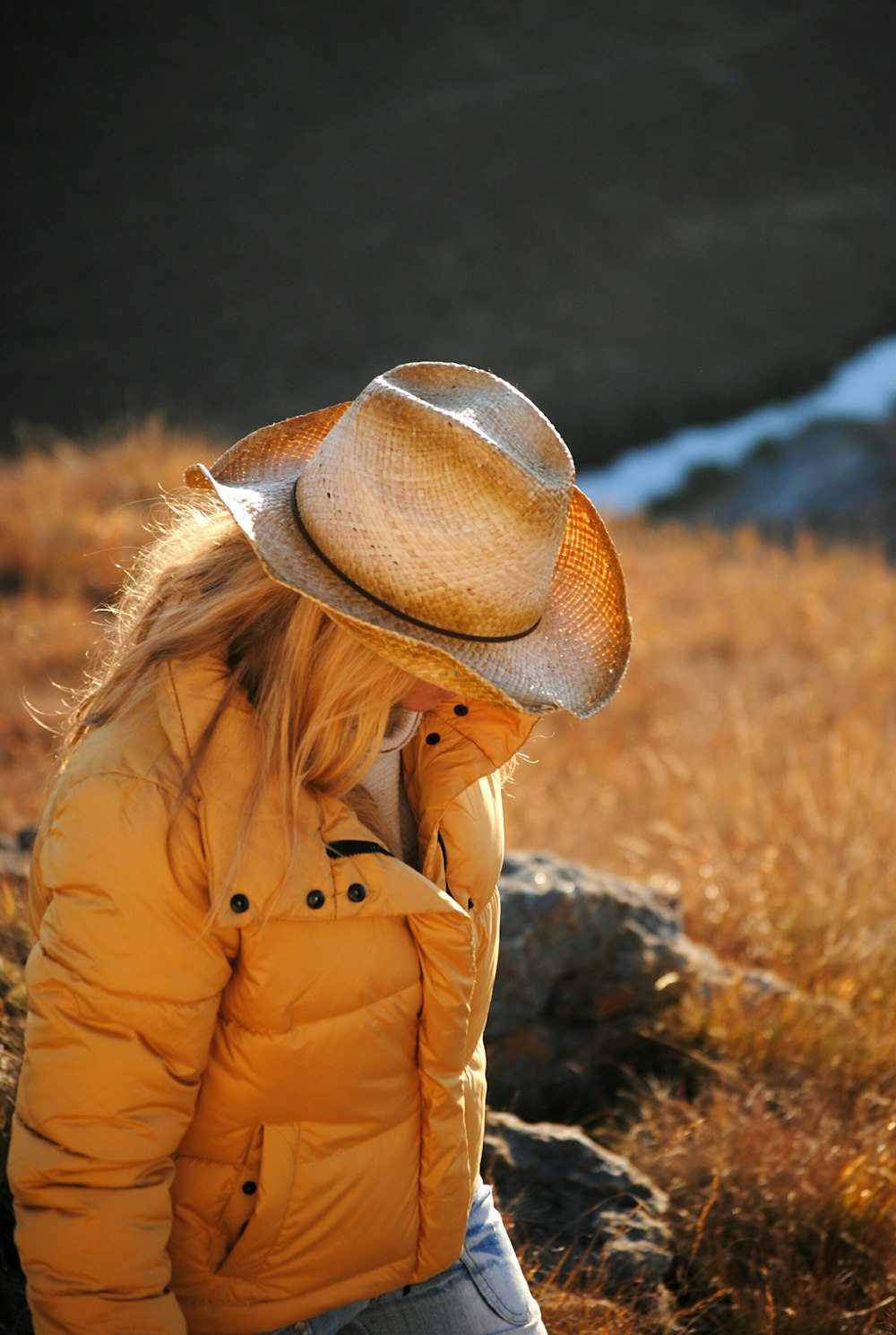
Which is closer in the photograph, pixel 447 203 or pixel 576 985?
pixel 576 985

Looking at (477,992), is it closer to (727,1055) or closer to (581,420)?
(727,1055)

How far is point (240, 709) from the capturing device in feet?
4.86

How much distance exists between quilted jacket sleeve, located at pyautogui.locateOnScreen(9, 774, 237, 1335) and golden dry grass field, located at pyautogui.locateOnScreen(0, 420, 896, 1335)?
786 millimetres

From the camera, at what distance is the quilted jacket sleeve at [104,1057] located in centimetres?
133

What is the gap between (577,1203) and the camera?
2.27 meters

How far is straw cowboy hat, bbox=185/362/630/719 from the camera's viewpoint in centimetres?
142

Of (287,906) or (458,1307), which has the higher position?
(287,906)

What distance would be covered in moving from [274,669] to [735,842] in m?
2.77

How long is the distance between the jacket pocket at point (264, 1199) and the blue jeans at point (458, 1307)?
141 mm

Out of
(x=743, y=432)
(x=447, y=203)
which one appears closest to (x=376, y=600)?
(x=743, y=432)

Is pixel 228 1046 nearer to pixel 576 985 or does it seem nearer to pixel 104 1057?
pixel 104 1057

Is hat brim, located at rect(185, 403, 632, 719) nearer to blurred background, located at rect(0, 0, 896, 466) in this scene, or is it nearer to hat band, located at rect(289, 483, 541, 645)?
hat band, located at rect(289, 483, 541, 645)

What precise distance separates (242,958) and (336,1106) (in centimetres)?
26

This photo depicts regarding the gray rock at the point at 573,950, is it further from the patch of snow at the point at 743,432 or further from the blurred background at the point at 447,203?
the blurred background at the point at 447,203
